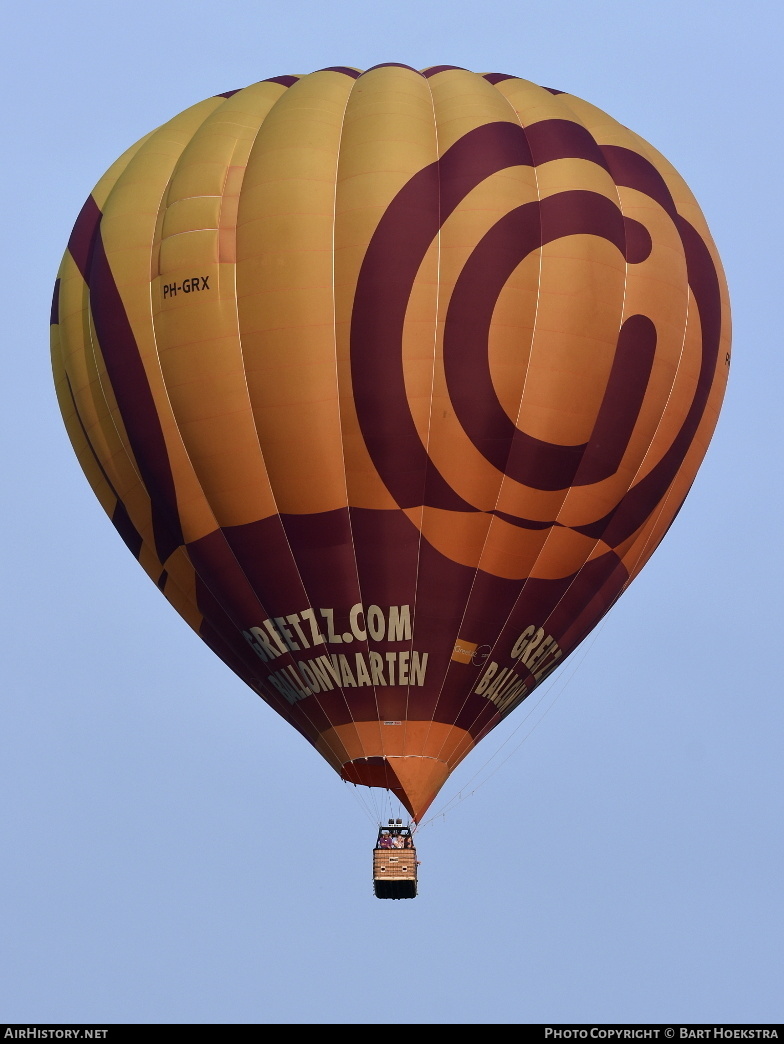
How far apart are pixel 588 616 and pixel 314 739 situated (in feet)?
12.5

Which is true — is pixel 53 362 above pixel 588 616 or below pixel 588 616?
above

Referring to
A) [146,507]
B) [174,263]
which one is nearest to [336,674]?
[146,507]

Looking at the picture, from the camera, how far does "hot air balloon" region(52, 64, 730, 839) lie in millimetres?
31891

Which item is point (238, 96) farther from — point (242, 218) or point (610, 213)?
point (610, 213)

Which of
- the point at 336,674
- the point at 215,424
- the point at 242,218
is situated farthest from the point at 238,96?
the point at 336,674

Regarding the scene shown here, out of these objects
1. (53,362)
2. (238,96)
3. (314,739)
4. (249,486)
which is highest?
(238,96)

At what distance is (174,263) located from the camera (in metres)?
32.6

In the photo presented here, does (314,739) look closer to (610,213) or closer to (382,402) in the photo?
(382,402)

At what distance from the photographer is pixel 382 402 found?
31828mm

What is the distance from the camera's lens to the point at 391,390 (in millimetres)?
31797

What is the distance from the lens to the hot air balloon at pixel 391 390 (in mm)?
31891
